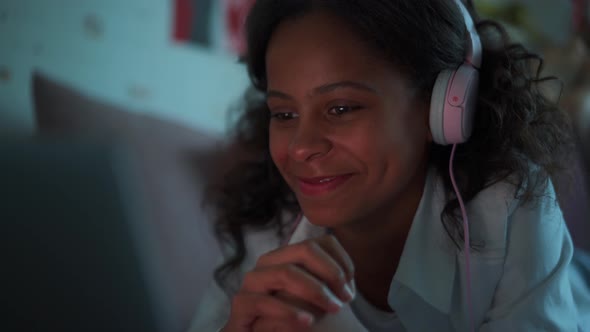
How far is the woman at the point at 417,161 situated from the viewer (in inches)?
29.6

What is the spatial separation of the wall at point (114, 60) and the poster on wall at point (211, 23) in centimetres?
3

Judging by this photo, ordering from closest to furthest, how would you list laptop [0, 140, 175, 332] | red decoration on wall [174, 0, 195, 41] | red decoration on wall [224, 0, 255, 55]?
laptop [0, 140, 175, 332], red decoration on wall [174, 0, 195, 41], red decoration on wall [224, 0, 255, 55]

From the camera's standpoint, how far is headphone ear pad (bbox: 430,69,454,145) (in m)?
0.76

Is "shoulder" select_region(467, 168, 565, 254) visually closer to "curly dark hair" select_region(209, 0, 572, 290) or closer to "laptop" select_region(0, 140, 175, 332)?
"curly dark hair" select_region(209, 0, 572, 290)

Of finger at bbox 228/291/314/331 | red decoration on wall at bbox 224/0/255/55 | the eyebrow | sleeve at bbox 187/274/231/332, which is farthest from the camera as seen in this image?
red decoration on wall at bbox 224/0/255/55

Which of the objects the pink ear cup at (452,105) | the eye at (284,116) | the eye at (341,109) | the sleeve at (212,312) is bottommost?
the sleeve at (212,312)

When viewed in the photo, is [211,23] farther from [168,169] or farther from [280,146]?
[280,146]

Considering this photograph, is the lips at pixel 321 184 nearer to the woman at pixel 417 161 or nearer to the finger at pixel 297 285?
the woman at pixel 417 161

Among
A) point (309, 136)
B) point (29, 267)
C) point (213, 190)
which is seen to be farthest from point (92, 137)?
point (213, 190)

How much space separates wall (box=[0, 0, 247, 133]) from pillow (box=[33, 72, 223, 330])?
0.09 m

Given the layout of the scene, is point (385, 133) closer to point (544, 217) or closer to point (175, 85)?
point (544, 217)

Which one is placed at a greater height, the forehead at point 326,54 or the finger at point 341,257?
the forehead at point 326,54

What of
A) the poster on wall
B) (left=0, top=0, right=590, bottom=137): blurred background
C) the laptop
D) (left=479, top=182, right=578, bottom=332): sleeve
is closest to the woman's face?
(left=479, top=182, right=578, bottom=332): sleeve

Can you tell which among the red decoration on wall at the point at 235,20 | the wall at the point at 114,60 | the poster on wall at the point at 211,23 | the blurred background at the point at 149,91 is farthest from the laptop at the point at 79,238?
the red decoration on wall at the point at 235,20
